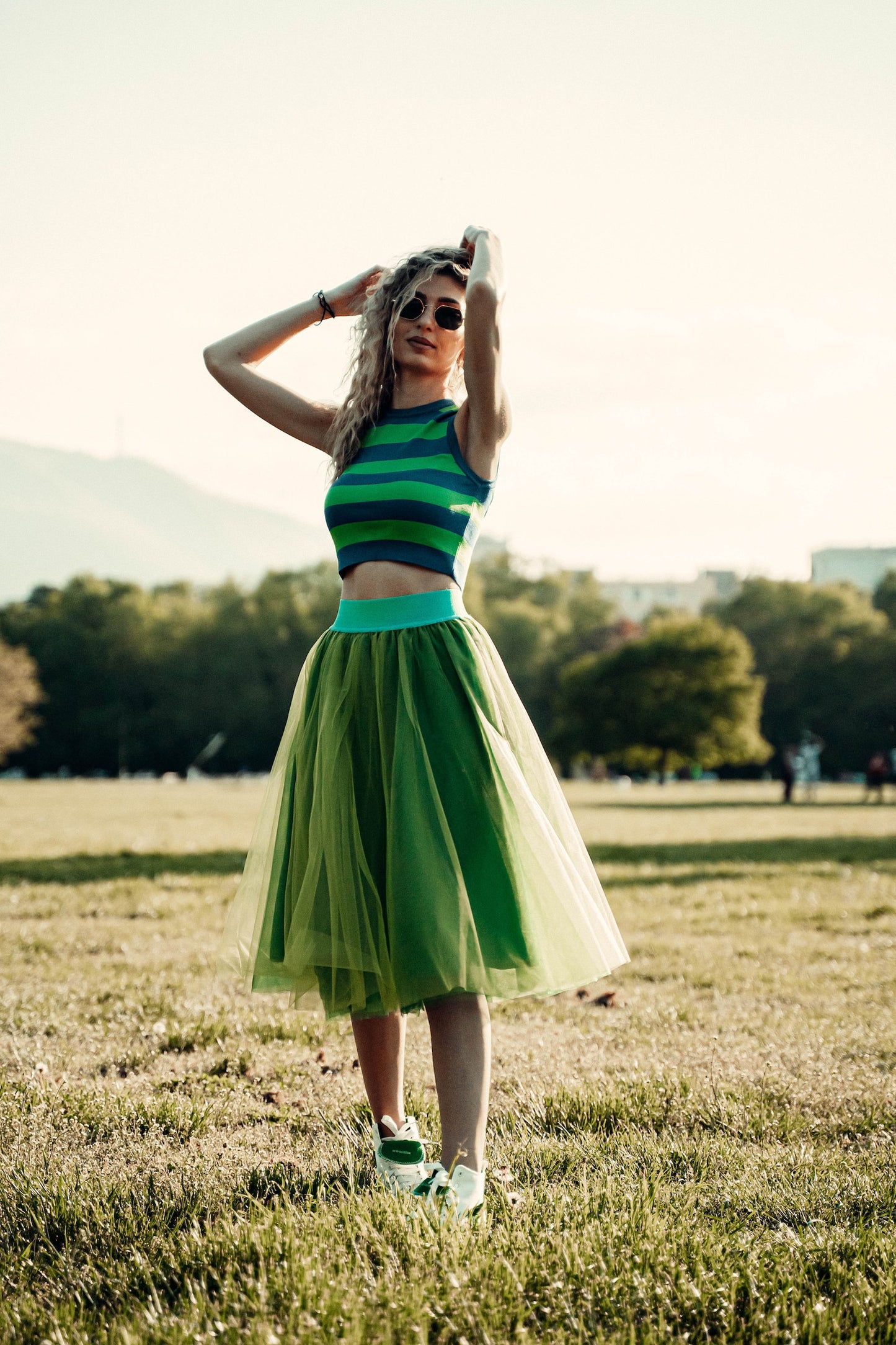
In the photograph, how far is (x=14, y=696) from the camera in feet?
220

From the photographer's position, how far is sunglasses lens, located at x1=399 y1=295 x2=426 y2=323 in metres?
3.57

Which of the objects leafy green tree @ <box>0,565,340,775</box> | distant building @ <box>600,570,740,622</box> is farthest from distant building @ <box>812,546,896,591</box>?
leafy green tree @ <box>0,565,340,775</box>

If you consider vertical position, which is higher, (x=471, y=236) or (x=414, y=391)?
(x=471, y=236)

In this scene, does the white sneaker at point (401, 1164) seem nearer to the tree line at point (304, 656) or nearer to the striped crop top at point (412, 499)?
the striped crop top at point (412, 499)

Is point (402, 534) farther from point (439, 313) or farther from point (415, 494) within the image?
point (439, 313)

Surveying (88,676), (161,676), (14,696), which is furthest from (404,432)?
(88,676)

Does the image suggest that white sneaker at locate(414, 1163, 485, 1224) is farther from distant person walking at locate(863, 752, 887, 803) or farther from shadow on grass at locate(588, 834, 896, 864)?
distant person walking at locate(863, 752, 887, 803)

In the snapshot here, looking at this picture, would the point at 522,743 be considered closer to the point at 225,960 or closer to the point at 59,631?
the point at 225,960

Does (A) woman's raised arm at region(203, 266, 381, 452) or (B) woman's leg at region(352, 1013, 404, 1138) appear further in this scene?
(A) woman's raised arm at region(203, 266, 381, 452)

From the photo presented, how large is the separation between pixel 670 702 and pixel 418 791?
6450 centimetres

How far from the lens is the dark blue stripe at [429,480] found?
3393 mm

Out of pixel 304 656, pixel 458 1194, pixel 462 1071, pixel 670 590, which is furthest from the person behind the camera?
pixel 670 590

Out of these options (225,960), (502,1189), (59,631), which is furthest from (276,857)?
(59,631)

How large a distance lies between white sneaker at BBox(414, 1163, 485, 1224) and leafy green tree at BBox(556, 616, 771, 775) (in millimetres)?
63752
